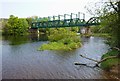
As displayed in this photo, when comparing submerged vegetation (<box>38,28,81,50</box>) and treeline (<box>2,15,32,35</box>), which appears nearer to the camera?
submerged vegetation (<box>38,28,81,50</box>)

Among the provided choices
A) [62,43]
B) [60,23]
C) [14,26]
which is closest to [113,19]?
[62,43]

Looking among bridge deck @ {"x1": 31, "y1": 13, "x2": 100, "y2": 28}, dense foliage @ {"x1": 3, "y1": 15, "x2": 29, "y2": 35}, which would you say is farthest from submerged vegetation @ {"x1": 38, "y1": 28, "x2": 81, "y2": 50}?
dense foliage @ {"x1": 3, "y1": 15, "x2": 29, "y2": 35}

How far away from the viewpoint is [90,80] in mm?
21266

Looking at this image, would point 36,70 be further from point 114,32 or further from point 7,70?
point 114,32

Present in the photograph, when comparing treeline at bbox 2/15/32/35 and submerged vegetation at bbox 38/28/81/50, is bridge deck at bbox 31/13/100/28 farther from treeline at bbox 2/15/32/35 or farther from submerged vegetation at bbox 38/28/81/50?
submerged vegetation at bbox 38/28/81/50

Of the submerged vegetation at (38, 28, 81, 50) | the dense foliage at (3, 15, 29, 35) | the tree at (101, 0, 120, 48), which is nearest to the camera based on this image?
the tree at (101, 0, 120, 48)

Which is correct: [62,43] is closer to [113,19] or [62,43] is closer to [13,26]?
[113,19]

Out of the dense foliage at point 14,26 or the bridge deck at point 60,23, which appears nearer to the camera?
the dense foliage at point 14,26

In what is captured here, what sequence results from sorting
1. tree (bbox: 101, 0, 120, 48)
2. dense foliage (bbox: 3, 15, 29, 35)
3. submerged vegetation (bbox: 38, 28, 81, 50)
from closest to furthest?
tree (bbox: 101, 0, 120, 48)
submerged vegetation (bbox: 38, 28, 81, 50)
dense foliage (bbox: 3, 15, 29, 35)

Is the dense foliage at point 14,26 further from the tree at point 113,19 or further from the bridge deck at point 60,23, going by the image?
the tree at point 113,19

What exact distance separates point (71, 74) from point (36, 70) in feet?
13.7

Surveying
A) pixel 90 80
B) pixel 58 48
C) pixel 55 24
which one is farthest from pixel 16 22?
pixel 90 80

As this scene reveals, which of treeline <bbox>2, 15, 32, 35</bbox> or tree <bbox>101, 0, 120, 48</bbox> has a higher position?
tree <bbox>101, 0, 120, 48</bbox>

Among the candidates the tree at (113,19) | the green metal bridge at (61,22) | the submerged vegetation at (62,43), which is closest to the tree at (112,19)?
the tree at (113,19)
